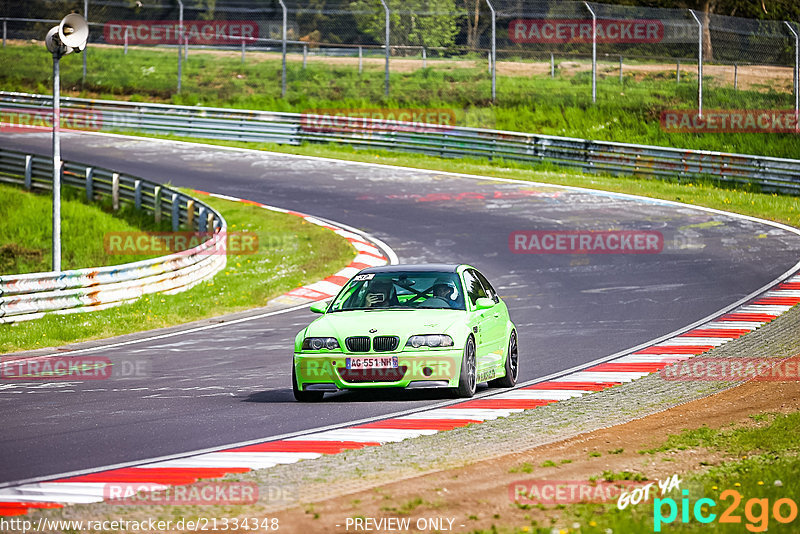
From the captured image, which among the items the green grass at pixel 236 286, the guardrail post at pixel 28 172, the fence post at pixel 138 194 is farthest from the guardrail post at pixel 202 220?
the guardrail post at pixel 28 172

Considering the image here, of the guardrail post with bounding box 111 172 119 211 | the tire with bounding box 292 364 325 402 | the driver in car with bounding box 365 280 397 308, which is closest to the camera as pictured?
the tire with bounding box 292 364 325 402

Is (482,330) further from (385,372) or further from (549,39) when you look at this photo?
(549,39)

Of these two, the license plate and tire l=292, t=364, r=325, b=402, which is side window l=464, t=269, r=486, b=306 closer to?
the license plate

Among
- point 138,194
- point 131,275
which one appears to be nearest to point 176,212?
point 138,194

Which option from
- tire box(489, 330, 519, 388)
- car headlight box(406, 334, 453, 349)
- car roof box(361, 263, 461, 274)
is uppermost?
car roof box(361, 263, 461, 274)

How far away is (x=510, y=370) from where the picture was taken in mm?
12406

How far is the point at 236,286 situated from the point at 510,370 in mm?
10284

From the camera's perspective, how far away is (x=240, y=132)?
4109cm

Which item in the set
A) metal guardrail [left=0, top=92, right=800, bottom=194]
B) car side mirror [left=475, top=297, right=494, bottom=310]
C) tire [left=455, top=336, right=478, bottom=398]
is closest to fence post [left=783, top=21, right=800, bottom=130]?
metal guardrail [left=0, top=92, right=800, bottom=194]

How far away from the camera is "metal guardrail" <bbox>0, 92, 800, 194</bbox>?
31656 mm

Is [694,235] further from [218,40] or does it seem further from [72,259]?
[218,40]

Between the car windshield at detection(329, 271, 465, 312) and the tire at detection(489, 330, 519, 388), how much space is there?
36.9 inches

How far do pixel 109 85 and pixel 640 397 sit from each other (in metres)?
39.3

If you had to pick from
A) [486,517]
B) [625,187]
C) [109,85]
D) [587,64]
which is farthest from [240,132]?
[486,517]
